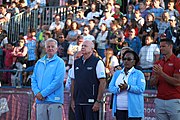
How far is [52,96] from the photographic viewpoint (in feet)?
34.3

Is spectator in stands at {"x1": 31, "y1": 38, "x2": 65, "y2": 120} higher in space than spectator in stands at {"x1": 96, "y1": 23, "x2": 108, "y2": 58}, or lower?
lower

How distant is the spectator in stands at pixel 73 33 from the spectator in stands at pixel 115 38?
4.37 ft

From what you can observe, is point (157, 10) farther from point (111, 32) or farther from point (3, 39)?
point (3, 39)

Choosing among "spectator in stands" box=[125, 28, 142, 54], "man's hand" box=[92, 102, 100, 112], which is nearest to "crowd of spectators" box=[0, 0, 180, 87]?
"spectator in stands" box=[125, 28, 142, 54]

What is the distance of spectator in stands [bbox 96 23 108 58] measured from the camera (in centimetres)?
1815

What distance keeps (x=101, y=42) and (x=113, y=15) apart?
226 centimetres

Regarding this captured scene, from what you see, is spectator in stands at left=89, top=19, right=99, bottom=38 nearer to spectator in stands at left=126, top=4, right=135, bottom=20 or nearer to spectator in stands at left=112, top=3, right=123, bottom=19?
spectator in stands at left=112, top=3, right=123, bottom=19

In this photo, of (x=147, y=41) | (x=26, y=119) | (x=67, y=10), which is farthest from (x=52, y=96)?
(x=67, y=10)

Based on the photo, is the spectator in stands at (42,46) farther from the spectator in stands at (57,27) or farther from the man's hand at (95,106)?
the man's hand at (95,106)

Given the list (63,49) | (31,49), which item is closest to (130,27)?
(63,49)

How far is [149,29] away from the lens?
56.9 feet

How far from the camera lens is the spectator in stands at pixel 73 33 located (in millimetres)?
18861

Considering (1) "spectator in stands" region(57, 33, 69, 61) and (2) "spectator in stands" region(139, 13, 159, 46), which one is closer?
(2) "spectator in stands" region(139, 13, 159, 46)

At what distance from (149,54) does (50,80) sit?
609 centimetres
